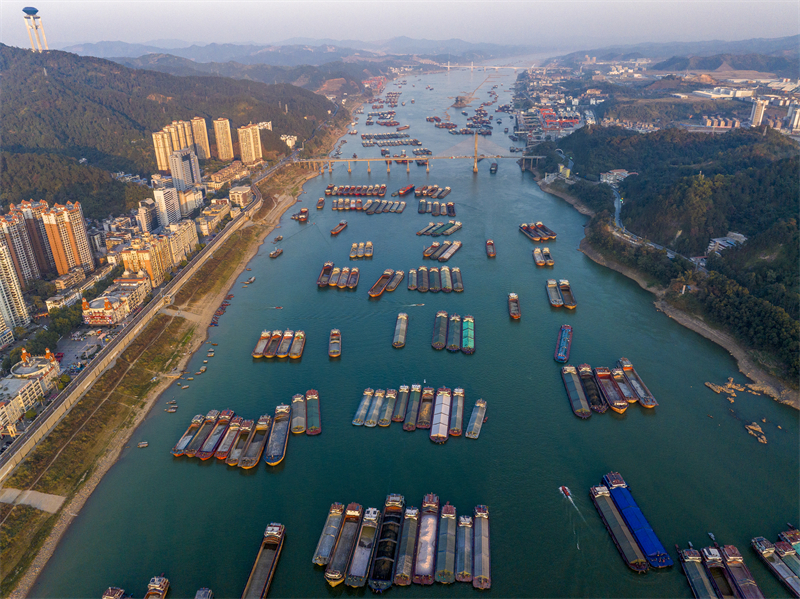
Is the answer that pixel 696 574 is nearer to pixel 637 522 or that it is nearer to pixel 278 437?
pixel 637 522

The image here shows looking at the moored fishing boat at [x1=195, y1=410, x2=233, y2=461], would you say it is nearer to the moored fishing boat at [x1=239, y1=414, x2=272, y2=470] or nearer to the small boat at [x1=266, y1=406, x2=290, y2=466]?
the moored fishing boat at [x1=239, y1=414, x2=272, y2=470]

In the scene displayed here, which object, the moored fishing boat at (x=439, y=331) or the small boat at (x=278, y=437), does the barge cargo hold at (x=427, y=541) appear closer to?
the small boat at (x=278, y=437)

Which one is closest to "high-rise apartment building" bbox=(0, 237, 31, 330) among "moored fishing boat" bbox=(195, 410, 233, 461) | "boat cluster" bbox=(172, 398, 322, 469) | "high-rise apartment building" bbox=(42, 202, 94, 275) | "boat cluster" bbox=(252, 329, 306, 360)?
"high-rise apartment building" bbox=(42, 202, 94, 275)

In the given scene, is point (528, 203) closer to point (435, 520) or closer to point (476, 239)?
point (476, 239)

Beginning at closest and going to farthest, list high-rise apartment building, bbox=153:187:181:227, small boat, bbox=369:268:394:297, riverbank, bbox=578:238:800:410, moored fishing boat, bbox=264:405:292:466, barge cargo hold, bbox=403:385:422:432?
moored fishing boat, bbox=264:405:292:466 → barge cargo hold, bbox=403:385:422:432 → riverbank, bbox=578:238:800:410 → small boat, bbox=369:268:394:297 → high-rise apartment building, bbox=153:187:181:227

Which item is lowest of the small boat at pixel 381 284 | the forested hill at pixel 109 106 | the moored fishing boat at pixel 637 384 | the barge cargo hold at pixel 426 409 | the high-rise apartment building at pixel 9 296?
the barge cargo hold at pixel 426 409

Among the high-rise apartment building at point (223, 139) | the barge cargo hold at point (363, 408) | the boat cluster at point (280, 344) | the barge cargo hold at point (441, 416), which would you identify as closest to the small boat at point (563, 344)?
the barge cargo hold at point (441, 416)

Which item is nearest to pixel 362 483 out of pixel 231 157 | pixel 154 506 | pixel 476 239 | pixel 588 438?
pixel 154 506
